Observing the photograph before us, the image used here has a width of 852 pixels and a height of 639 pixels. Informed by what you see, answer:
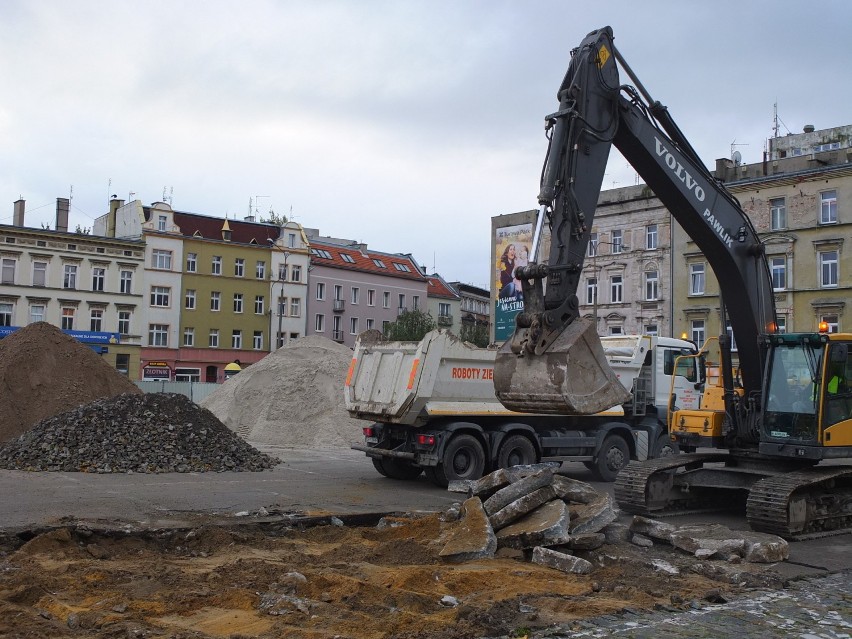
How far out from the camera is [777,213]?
41344mm

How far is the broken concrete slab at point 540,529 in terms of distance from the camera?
869cm

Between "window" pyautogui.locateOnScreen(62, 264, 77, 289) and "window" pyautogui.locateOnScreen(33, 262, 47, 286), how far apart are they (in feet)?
3.59

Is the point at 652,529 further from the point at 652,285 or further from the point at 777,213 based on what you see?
the point at 652,285

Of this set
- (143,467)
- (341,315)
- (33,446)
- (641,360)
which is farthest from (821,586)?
(341,315)

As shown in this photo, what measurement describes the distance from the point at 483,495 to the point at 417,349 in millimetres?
4899

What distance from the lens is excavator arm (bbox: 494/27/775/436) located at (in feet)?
28.1

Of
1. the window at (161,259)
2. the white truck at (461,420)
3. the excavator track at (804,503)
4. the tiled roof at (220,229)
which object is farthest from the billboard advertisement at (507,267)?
the excavator track at (804,503)

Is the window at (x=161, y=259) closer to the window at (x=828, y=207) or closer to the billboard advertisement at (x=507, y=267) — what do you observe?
the billboard advertisement at (x=507, y=267)

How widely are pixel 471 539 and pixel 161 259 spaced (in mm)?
51932

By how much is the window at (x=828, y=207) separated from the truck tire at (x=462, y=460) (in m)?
30.8

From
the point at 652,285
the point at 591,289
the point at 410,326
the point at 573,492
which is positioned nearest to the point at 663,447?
the point at 573,492

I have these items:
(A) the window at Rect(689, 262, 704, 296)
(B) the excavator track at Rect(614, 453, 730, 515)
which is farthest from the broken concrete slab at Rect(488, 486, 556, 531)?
(A) the window at Rect(689, 262, 704, 296)

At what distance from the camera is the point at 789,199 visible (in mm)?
40812

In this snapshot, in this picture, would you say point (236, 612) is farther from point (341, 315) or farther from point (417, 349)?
point (341, 315)
